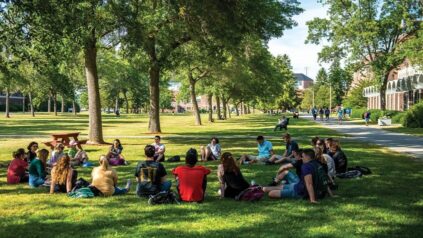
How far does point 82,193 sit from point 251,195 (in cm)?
339

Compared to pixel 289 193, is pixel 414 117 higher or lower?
higher

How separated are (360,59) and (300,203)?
1873 inches

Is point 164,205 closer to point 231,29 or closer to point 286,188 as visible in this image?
point 286,188

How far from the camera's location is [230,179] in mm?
9867

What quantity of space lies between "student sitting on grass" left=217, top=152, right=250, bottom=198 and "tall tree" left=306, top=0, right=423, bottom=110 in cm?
4281

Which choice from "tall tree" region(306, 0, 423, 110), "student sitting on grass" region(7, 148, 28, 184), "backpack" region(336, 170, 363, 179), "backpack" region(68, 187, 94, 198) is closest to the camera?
"backpack" region(68, 187, 94, 198)

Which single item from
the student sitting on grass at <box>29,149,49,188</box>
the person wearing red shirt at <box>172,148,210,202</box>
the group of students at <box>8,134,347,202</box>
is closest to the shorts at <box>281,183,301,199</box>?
the group of students at <box>8,134,347,202</box>

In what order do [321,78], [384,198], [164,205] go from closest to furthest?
[164,205] → [384,198] → [321,78]

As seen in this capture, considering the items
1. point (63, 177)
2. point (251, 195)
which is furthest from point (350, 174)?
point (63, 177)

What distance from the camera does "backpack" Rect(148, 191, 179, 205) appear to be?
939 cm

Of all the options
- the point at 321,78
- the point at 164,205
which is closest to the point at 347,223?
the point at 164,205

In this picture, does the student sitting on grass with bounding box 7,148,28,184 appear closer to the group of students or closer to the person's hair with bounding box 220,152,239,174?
the group of students

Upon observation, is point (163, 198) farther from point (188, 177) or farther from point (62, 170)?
point (62, 170)

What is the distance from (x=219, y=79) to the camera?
49969mm
